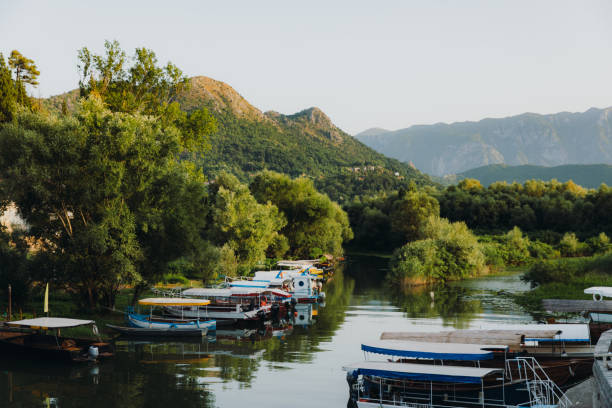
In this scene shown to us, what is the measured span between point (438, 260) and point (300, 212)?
100 feet

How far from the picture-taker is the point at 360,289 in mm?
61594

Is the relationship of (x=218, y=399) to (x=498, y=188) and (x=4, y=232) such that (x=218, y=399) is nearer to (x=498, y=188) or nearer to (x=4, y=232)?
(x=4, y=232)

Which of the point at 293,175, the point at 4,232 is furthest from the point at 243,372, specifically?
the point at 293,175

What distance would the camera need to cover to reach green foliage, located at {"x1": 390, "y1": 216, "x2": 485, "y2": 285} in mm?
64625

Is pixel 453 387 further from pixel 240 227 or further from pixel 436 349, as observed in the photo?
pixel 240 227

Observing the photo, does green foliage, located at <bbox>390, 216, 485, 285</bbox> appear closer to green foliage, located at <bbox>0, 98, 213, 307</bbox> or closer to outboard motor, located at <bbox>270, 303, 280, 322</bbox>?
outboard motor, located at <bbox>270, 303, 280, 322</bbox>

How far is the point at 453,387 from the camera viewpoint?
20.2 metres

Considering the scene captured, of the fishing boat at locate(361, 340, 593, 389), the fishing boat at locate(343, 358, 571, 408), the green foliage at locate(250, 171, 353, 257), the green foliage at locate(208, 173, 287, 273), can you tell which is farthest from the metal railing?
the green foliage at locate(250, 171, 353, 257)

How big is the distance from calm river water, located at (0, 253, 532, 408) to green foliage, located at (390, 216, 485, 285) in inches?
615

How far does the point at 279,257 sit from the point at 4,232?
164 ft

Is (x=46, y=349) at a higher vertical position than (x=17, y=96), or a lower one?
lower

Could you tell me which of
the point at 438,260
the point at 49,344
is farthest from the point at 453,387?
the point at 438,260

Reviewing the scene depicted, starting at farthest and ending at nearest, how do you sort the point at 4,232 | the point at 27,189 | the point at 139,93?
1. the point at 139,93
2. the point at 4,232
3. the point at 27,189

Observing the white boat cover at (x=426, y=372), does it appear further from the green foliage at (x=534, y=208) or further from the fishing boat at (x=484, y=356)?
the green foliage at (x=534, y=208)
